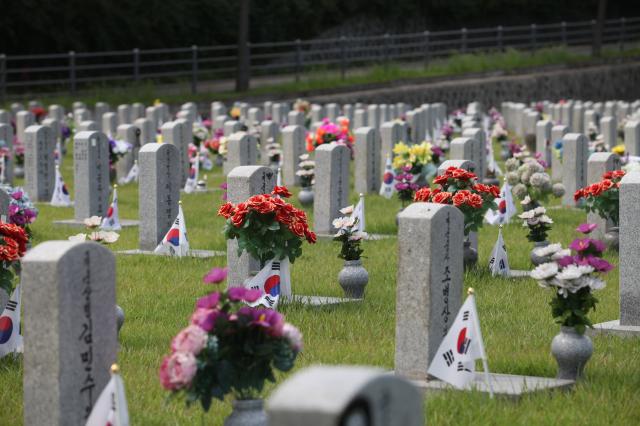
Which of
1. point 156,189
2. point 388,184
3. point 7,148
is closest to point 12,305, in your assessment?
point 156,189

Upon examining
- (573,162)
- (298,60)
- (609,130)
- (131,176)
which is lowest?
(131,176)

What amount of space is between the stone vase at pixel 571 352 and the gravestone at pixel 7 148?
A: 13790mm

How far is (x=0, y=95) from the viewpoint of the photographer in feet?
109

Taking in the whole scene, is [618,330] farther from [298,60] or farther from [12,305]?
[298,60]

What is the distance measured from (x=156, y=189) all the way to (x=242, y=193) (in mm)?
2900

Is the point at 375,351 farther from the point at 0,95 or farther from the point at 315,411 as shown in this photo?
the point at 0,95

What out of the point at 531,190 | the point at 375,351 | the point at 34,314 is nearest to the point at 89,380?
the point at 34,314

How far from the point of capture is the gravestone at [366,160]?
20.4 meters

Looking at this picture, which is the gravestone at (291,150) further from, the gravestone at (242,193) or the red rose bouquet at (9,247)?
the red rose bouquet at (9,247)

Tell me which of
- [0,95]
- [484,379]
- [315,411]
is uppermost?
[0,95]

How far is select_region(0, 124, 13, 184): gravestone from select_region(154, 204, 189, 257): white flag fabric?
7.30 m

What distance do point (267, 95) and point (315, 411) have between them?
33.0m

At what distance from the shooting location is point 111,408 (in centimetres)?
669

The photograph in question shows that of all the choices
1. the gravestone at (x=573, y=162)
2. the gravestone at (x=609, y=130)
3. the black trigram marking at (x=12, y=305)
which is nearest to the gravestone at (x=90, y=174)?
the gravestone at (x=573, y=162)
